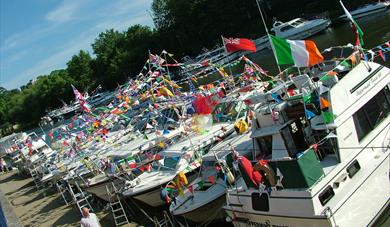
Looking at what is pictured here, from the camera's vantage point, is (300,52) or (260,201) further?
(300,52)

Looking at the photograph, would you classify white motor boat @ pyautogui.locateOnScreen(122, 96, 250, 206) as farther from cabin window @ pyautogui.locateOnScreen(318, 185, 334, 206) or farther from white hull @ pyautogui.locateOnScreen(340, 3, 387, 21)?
white hull @ pyautogui.locateOnScreen(340, 3, 387, 21)

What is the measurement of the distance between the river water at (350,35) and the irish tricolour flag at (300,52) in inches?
947

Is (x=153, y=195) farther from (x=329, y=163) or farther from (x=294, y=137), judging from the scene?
(x=329, y=163)

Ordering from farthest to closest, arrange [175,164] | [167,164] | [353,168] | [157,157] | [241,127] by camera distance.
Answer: [157,157], [167,164], [175,164], [241,127], [353,168]

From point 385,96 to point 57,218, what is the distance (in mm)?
16065

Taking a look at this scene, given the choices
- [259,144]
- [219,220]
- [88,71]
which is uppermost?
[88,71]

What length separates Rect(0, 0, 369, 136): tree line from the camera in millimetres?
75938

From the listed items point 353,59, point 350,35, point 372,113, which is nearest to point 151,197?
point 372,113

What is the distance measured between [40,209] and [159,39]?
75.3m

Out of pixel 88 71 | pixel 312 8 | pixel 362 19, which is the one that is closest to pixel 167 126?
pixel 362 19

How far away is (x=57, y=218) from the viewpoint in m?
21.2

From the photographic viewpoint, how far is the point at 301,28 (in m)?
56.2

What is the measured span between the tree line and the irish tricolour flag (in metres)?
50.1

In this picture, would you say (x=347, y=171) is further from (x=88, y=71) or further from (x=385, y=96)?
(x=88, y=71)
